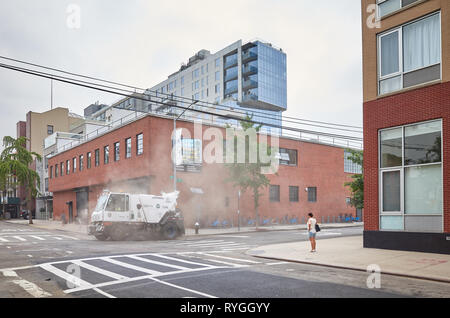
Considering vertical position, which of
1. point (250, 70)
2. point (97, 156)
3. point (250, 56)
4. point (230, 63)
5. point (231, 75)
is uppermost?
point (250, 56)

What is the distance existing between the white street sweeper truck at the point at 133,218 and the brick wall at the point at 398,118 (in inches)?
480

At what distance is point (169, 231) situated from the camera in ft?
78.3

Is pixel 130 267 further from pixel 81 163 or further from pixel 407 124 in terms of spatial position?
pixel 81 163

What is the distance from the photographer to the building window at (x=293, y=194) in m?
42.0

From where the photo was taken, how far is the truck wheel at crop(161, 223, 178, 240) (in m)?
23.6

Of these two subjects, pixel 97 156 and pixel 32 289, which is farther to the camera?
pixel 97 156

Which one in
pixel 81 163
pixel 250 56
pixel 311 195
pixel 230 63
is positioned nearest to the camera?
pixel 311 195

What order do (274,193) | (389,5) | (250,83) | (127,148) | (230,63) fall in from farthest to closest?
(230,63)
(250,83)
(274,193)
(127,148)
(389,5)

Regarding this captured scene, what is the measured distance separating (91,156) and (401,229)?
113 feet

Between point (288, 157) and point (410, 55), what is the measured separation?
1056 inches

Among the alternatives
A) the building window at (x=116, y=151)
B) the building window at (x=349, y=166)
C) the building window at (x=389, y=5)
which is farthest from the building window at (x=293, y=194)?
the building window at (x=389, y=5)

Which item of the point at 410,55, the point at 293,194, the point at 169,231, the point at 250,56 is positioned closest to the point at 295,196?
the point at 293,194
